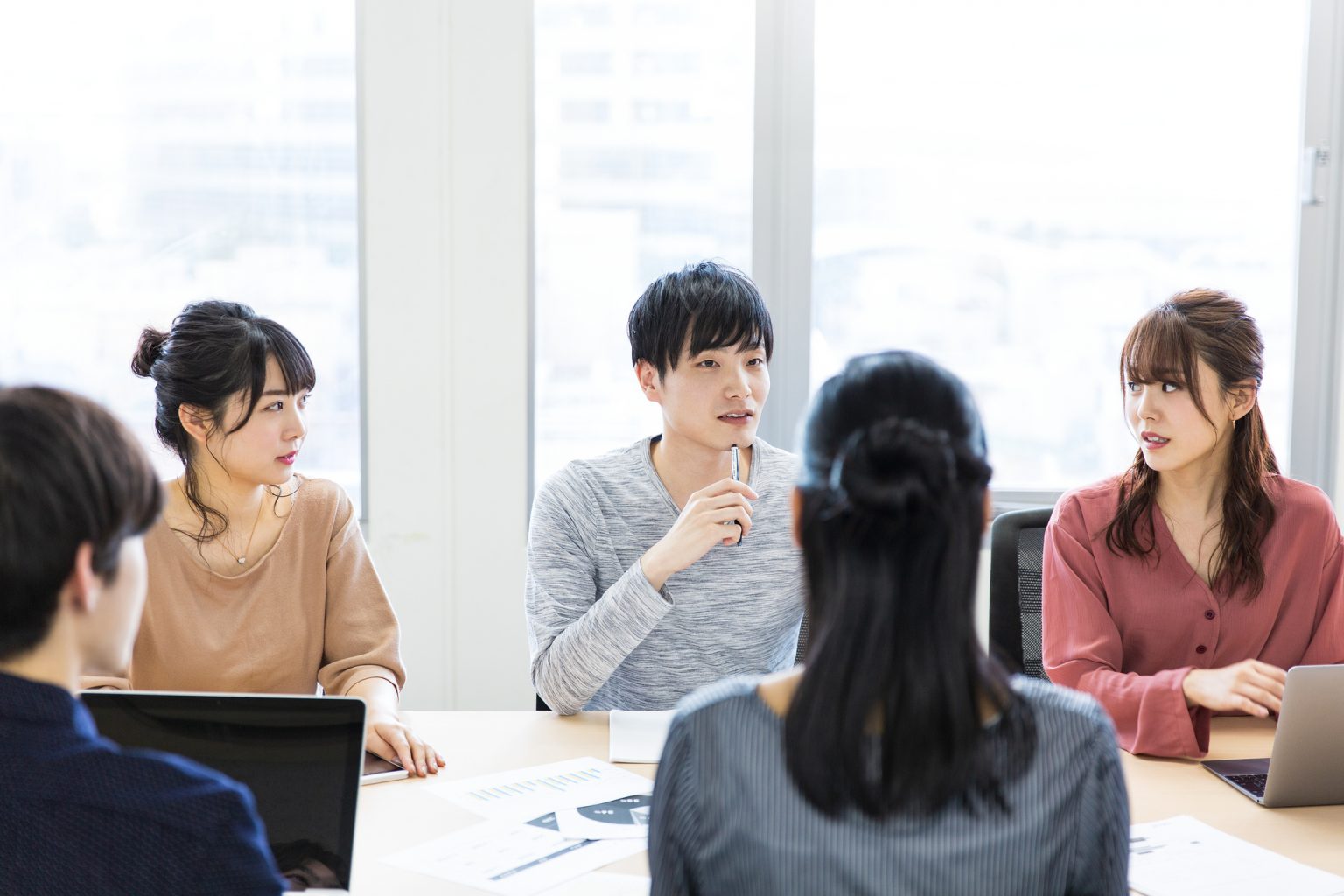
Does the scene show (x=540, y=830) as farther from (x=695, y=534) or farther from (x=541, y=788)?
(x=695, y=534)

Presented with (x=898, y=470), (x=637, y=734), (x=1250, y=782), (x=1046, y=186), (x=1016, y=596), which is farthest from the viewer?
(x=1046, y=186)

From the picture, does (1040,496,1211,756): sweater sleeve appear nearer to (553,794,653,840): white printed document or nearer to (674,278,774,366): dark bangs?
(674,278,774,366): dark bangs

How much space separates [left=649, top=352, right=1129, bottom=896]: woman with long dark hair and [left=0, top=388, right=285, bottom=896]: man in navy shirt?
1.08 feet

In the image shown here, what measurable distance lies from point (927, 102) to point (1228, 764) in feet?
6.18

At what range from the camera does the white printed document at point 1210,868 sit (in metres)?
1.13

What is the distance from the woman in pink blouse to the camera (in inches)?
68.4

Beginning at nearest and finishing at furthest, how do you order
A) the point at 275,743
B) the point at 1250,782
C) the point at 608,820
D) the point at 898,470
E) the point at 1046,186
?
the point at 898,470 → the point at 275,743 → the point at 608,820 → the point at 1250,782 → the point at 1046,186

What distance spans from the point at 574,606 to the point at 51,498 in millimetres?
1053

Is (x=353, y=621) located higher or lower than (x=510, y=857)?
higher

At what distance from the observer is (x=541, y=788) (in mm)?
1385

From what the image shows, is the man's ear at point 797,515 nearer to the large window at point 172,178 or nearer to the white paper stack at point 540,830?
the white paper stack at point 540,830

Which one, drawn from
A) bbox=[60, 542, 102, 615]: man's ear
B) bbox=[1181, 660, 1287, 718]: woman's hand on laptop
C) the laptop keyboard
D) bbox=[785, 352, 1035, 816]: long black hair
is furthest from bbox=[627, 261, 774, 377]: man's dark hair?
bbox=[60, 542, 102, 615]: man's ear

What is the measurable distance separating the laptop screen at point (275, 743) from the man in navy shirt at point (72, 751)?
1.09 ft

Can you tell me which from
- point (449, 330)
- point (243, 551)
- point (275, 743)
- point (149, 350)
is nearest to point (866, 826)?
point (275, 743)
